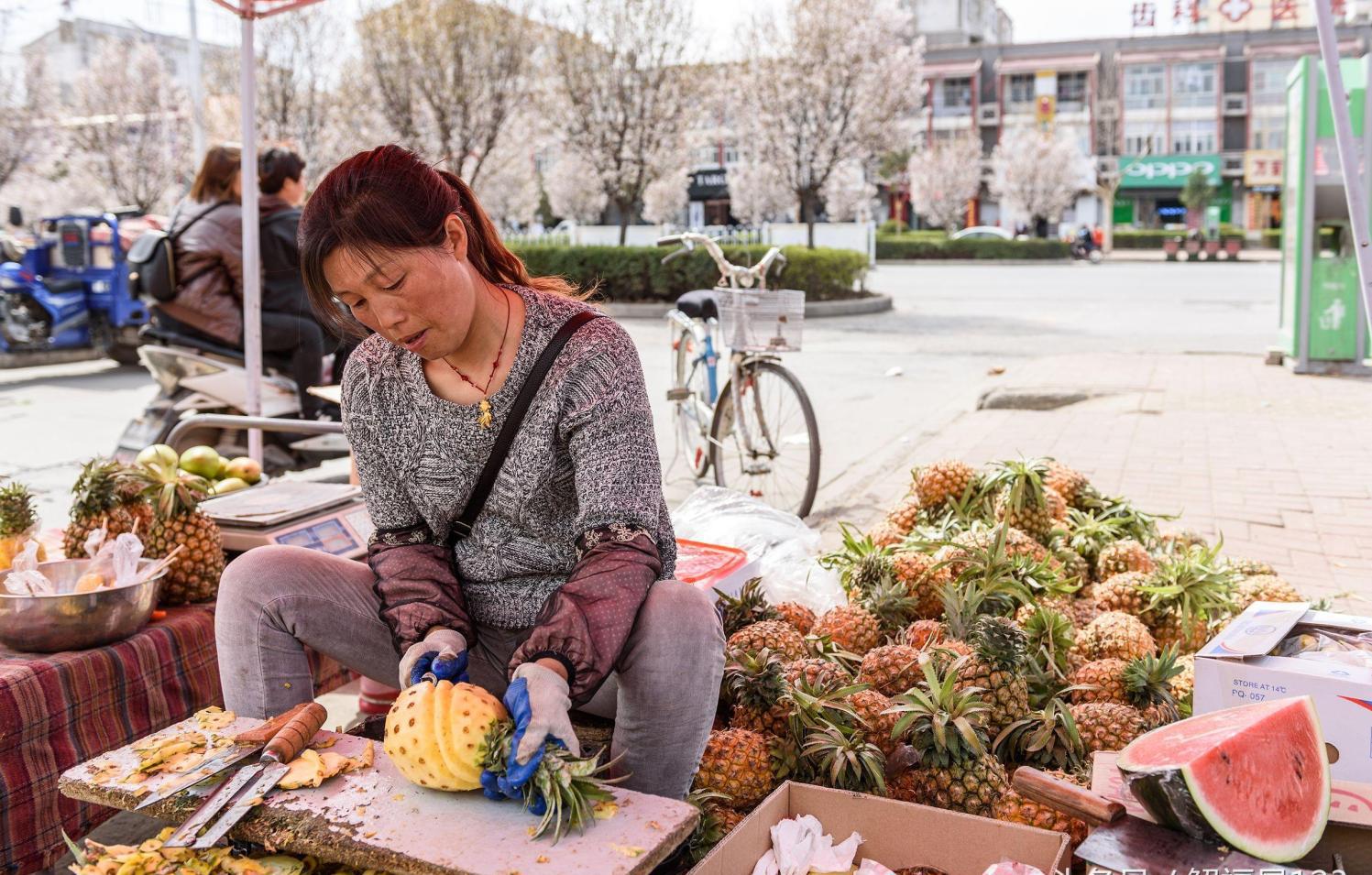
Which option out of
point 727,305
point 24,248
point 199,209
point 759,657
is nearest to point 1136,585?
point 759,657

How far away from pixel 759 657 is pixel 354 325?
1.18m

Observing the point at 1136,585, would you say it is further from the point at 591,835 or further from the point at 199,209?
the point at 199,209

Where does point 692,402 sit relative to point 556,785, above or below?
above

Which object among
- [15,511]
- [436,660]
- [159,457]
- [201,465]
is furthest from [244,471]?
[436,660]

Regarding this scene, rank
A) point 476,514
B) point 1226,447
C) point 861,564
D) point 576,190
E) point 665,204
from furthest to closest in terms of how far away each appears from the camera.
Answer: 1. point 665,204
2. point 576,190
3. point 1226,447
4. point 861,564
5. point 476,514

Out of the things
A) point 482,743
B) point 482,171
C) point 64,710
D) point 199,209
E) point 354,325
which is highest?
point 482,171

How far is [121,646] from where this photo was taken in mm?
2689

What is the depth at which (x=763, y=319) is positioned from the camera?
240 inches

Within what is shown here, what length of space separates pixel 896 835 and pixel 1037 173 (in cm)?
5125

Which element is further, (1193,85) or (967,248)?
Answer: (1193,85)

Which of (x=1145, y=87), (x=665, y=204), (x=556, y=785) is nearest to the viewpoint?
(x=556, y=785)

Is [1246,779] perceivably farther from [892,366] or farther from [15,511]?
[892,366]

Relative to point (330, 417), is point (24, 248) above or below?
above

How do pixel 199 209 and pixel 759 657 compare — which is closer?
pixel 759 657
